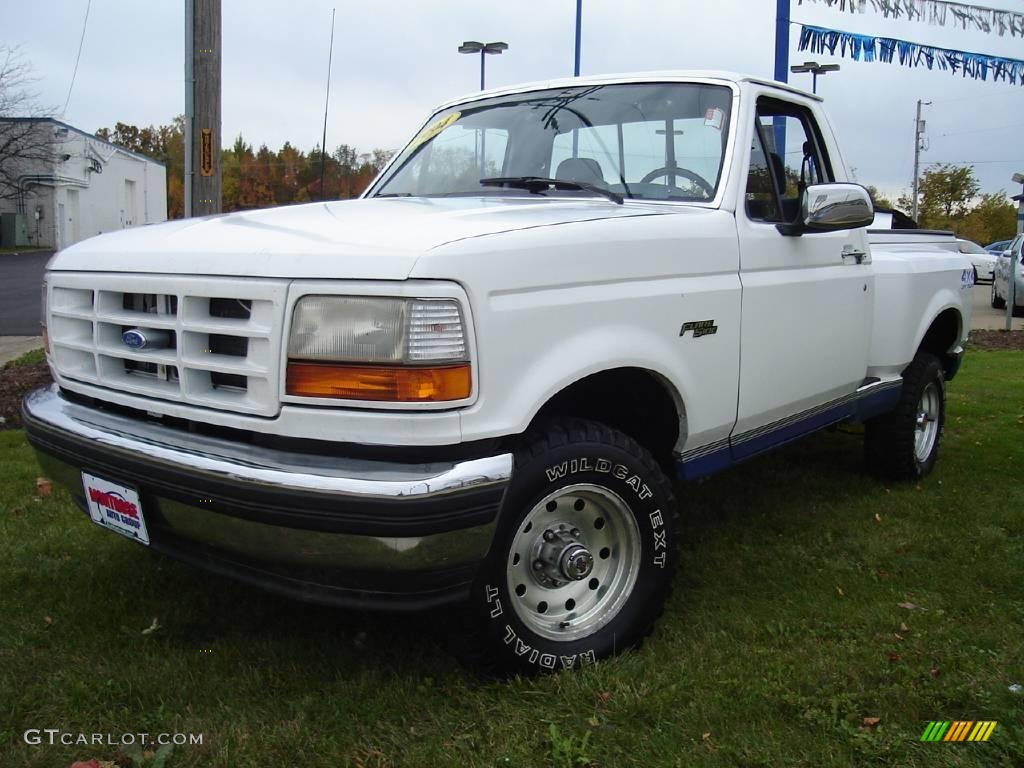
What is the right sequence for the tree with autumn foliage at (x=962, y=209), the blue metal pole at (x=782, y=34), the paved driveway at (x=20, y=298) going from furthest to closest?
the tree with autumn foliage at (x=962, y=209)
the paved driveway at (x=20, y=298)
the blue metal pole at (x=782, y=34)

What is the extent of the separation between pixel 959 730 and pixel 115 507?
250cm

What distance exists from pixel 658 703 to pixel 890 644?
0.96 meters

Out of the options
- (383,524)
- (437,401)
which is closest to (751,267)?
(437,401)

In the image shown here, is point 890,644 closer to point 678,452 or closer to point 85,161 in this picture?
point 678,452

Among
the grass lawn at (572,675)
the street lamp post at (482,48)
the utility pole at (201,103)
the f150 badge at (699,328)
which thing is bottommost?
Result: the grass lawn at (572,675)

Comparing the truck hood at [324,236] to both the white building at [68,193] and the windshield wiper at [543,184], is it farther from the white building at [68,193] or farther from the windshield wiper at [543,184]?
the white building at [68,193]

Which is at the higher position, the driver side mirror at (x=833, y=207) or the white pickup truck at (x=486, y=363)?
the driver side mirror at (x=833, y=207)

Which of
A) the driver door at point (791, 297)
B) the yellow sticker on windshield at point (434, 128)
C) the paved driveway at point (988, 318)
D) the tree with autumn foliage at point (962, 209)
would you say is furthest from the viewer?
the tree with autumn foliage at point (962, 209)

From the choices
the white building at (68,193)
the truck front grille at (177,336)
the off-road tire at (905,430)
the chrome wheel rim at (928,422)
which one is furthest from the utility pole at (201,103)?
the white building at (68,193)

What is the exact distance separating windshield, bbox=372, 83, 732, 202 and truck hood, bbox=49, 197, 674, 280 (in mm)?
291

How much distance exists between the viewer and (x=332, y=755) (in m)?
2.35

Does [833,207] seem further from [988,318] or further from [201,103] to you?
[988,318]

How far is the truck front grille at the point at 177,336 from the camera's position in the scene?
231 centimetres

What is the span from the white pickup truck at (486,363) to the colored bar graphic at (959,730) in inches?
33.6
